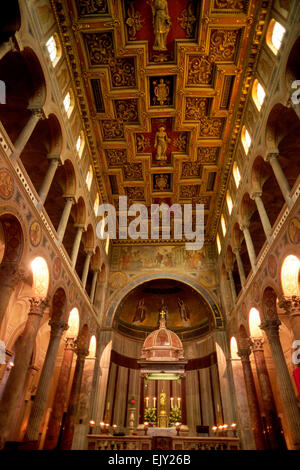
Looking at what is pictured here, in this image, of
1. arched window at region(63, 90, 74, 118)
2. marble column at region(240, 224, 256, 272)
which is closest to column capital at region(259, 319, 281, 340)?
marble column at region(240, 224, 256, 272)

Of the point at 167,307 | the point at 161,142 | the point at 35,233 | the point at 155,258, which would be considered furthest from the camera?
the point at 167,307

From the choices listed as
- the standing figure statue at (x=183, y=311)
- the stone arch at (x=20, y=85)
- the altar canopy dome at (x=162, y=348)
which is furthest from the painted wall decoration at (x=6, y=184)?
the standing figure statue at (x=183, y=311)

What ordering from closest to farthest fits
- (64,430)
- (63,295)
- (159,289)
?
1. (63,295)
2. (64,430)
3. (159,289)

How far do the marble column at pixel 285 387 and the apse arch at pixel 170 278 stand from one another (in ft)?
23.1

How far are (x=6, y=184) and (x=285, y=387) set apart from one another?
10620 millimetres

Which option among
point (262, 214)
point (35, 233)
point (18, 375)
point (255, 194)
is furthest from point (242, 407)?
point (35, 233)

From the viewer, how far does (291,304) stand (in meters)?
8.66

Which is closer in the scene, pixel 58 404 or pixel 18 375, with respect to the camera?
pixel 18 375

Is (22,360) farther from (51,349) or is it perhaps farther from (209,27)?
(209,27)

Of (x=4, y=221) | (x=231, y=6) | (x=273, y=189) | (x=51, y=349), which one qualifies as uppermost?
(x=231, y=6)

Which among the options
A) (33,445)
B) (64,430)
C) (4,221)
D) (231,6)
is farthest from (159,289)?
(231,6)

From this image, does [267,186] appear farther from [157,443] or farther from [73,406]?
[73,406]

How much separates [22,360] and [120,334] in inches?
450

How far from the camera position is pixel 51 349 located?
10.8 m
